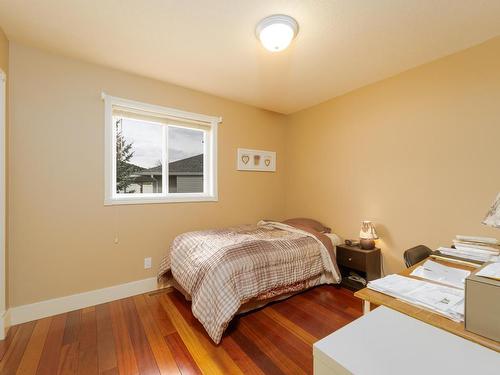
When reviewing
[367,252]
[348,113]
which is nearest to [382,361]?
[367,252]

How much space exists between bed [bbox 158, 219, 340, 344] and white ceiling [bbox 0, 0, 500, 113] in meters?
1.83

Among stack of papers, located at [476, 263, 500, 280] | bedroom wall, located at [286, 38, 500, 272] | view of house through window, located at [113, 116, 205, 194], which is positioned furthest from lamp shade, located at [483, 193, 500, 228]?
view of house through window, located at [113, 116, 205, 194]

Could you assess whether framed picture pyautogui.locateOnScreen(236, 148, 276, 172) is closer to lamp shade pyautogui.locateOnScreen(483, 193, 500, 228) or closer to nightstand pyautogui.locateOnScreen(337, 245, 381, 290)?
nightstand pyautogui.locateOnScreen(337, 245, 381, 290)

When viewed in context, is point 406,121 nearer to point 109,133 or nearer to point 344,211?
point 344,211

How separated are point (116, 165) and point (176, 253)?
1216mm

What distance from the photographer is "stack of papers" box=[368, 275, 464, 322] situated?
0.93 m

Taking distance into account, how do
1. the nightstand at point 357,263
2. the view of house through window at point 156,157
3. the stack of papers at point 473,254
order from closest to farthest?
the stack of papers at point 473,254, the nightstand at point 357,263, the view of house through window at point 156,157

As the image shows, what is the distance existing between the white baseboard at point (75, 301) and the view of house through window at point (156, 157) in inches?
42.0

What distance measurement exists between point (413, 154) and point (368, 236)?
3.32ft

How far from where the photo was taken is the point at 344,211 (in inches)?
127

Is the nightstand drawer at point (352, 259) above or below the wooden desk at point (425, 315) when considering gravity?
below

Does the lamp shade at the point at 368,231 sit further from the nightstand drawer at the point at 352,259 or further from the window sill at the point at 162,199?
the window sill at the point at 162,199

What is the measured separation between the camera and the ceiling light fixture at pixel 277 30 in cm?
179

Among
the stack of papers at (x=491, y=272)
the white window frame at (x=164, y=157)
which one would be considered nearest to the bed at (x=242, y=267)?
the white window frame at (x=164, y=157)
